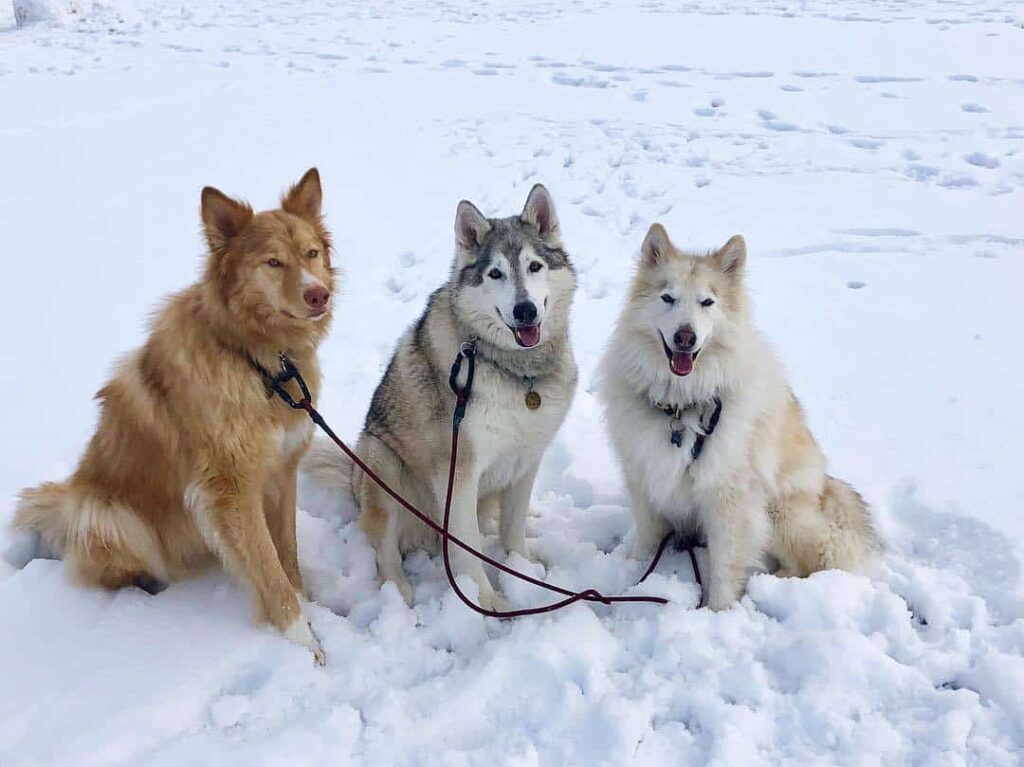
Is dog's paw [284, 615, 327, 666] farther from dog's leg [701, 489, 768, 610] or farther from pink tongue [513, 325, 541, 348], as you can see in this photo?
dog's leg [701, 489, 768, 610]

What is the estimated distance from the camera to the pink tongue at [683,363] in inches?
111

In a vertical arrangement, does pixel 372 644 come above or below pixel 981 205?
below

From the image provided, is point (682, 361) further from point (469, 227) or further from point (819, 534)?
point (469, 227)

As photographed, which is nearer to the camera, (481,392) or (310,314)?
(310,314)

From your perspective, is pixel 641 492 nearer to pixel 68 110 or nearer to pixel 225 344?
pixel 225 344

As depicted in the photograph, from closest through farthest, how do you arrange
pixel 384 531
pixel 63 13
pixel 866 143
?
pixel 384 531 < pixel 866 143 < pixel 63 13

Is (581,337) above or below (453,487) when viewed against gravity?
below

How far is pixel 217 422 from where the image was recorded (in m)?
2.52

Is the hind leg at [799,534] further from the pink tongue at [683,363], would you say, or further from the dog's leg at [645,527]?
the pink tongue at [683,363]

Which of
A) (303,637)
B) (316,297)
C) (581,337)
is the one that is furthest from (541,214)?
(581,337)

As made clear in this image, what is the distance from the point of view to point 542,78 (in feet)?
36.0

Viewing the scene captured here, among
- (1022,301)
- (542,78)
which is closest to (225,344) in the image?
(1022,301)

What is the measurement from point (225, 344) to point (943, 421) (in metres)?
3.91

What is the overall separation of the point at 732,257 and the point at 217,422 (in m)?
2.18
